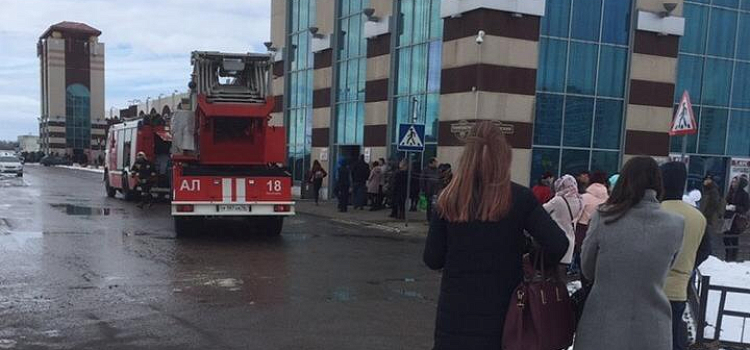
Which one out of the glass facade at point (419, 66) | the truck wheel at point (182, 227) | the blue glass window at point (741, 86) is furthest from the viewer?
the blue glass window at point (741, 86)

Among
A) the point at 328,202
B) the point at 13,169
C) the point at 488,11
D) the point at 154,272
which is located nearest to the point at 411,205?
the point at 328,202

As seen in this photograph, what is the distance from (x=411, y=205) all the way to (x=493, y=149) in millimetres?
17158

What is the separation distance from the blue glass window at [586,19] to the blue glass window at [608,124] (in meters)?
2.18

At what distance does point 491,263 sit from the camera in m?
2.94

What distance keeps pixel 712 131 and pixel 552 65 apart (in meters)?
7.57

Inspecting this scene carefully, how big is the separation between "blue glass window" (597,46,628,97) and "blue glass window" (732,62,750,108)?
17.5 feet

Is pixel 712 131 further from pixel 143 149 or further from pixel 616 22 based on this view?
pixel 143 149

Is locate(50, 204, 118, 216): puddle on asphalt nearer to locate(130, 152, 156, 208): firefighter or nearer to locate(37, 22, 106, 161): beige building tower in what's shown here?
locate(130, 152, 156, 208): firefighter

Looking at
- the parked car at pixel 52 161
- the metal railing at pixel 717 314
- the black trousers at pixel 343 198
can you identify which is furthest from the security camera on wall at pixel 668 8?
the parked car at pixel 52 161

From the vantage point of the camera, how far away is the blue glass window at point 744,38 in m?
22.6

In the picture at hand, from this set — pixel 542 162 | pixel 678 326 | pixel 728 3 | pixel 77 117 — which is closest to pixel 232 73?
pixel 542 162

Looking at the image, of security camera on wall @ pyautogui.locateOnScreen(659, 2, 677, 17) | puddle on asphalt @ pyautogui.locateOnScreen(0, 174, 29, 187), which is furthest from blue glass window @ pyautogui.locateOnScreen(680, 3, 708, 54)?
puddle on asphalt @ pyautogui.locateOnScreen(0, 174, 29, 187)

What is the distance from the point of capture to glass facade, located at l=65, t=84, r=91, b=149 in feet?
324

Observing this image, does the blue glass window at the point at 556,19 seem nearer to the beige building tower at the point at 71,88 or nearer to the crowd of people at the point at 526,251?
the crowd of people at the point at 526,251
